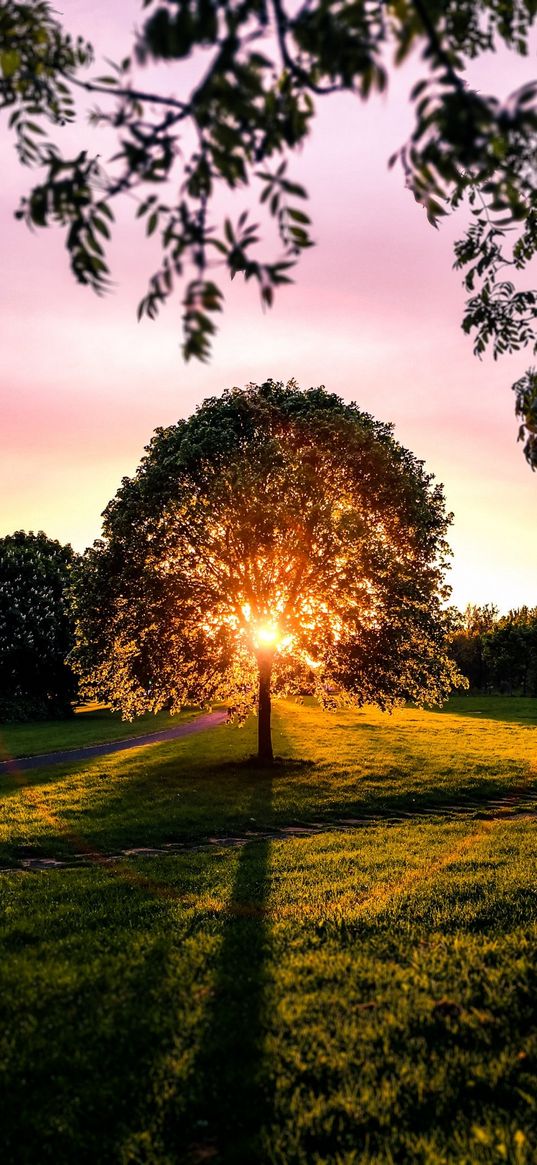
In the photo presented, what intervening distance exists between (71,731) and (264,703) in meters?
26.7

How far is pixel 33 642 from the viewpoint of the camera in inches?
2349

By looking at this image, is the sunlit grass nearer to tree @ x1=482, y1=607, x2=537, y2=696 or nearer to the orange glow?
the orange glow

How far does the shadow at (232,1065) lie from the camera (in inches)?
189

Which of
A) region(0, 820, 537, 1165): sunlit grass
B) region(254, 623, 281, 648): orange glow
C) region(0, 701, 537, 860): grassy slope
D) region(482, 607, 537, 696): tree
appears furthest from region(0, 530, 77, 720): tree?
region(482, 607, 537, 696): tree

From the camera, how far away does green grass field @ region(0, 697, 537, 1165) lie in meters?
4.90

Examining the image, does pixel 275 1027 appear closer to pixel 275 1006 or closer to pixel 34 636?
pixel 275 1006

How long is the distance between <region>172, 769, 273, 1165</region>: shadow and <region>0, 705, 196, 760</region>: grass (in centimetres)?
3079

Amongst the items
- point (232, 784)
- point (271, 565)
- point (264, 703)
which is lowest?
point (232, 784)

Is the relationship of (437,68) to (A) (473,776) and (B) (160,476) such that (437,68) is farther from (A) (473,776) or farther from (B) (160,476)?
(A) (473,776)

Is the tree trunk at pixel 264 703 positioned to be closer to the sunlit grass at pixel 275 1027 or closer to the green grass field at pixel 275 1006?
the green grass field at pixel 275 1006

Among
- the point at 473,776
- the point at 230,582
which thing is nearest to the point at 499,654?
the point at 473,776

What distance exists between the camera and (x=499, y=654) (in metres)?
100

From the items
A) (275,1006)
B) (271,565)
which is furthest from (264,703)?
(275,1006)

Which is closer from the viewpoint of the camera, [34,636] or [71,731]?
[71,731]
